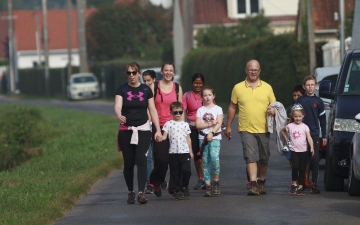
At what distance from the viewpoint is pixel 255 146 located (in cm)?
1267

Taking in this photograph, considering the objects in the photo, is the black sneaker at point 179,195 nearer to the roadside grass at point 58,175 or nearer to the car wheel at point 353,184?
the roadside grass at point 58,175

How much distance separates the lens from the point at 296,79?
32.8 meters

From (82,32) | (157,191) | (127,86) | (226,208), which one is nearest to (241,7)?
(82,32)

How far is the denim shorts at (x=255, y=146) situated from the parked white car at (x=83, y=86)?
43.9 metres

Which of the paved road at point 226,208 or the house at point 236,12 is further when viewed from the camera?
the house at point 236,12

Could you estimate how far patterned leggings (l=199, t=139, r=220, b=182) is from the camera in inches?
500

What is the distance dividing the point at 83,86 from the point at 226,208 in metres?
45.5

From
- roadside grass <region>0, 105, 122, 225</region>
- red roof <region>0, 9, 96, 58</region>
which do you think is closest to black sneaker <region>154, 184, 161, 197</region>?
roadside grass <region>0, 105, 122, 225</region>

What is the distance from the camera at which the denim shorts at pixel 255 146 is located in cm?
1266

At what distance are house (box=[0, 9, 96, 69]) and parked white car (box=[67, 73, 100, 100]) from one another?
135 ft

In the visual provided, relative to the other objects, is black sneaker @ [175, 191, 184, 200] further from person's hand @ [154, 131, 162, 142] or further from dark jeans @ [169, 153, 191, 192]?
person's hand @ [154, 131, 162, 142]

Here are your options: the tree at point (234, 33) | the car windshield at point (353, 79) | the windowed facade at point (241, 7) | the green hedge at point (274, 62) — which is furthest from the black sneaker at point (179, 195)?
the windowed facade at point (241, 7)

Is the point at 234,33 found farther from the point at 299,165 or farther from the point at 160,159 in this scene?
the point at 160,159

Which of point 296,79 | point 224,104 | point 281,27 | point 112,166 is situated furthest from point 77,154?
point 281,27
